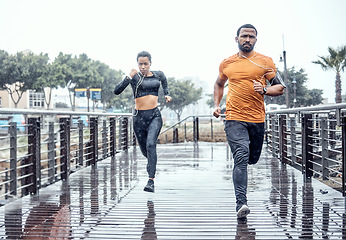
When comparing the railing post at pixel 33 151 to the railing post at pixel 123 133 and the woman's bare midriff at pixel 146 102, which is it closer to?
the woman's bare midriff at pixel 146 102

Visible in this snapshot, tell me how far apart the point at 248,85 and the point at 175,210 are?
1.39 meters

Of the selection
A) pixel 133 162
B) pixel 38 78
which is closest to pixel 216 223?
pixel 133 162

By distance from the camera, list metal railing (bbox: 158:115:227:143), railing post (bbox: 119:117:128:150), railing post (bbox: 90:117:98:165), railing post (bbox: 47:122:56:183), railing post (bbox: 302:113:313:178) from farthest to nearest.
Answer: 1. metal railing (bbox: 158:115:227:143)
2. railing post (bbox: 119:117:128:150)
3. railing post (bbox: 90:117:98:165)
4. railing post (bbox: 302:113:313:178)
5. railing post (bbox: 47:122:56:183)

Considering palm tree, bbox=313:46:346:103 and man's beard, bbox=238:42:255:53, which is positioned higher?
palm tree, bbox=313:46:346:103

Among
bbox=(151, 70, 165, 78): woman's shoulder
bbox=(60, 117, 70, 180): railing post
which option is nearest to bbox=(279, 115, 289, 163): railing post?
bbox=(151, 70, 165, 78): woman's shoulder

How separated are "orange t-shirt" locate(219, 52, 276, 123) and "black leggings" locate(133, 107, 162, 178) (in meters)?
1.73

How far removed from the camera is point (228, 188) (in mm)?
5824

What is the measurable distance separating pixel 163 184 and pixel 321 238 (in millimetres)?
3206

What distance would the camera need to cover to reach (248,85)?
4133mm

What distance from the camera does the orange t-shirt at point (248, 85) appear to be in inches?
163

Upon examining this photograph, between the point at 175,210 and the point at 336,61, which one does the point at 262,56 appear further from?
the point at 336,61

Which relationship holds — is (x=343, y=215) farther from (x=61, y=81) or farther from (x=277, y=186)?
(x=61, y=81)

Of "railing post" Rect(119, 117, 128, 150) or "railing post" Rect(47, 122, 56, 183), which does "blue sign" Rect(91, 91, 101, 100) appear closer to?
"railing post" Rect(119, 117, 128, 150)

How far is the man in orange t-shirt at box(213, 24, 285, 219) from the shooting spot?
413 centimetres
